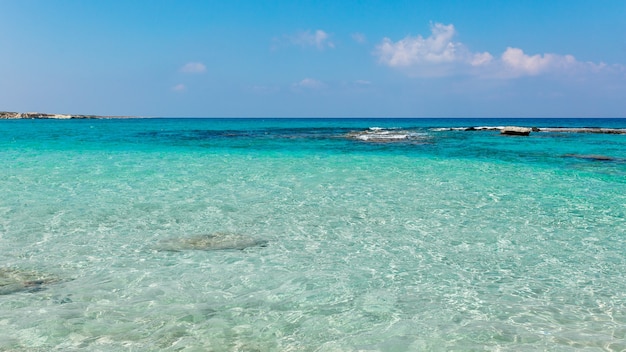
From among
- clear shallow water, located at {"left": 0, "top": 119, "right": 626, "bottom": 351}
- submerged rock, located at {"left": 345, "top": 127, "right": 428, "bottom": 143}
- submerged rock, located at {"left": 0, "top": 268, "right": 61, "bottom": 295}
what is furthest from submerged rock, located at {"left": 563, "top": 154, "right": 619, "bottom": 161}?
submerged rock, located at {"left": 0, "top": 268, "right": 61, "bottom": 295}

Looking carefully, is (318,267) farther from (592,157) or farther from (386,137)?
(386,137)

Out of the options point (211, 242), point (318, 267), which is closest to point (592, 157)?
point (318, 267)

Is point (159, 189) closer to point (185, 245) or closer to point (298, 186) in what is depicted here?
point (298, 186)

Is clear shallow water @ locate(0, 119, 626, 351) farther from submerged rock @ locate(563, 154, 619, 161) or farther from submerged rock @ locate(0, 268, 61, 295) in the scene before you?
submerged rock @ locate(563, 154, 619, 161)

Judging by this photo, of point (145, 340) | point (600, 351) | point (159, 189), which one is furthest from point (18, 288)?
point (159, 189)

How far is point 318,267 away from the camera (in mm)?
7480

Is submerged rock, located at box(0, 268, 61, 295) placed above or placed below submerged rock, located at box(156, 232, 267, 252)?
below

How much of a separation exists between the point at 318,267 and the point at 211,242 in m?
2.44

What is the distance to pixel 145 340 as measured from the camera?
497 cm

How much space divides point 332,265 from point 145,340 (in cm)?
338

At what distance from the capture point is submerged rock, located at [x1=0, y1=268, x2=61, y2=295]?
6.34 metres

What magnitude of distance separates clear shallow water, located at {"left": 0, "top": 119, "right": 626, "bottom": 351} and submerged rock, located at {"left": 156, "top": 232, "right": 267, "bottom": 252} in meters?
0.19

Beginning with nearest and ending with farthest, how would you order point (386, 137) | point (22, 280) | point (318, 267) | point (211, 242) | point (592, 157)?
point (22, 280)
point (318, 267)
point (211, 242)
point (592, 157)
point (386, 137)

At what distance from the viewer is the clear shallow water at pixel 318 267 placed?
17.1ft
